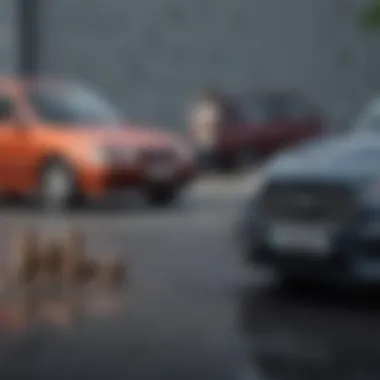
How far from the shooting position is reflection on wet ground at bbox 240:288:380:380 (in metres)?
8.00

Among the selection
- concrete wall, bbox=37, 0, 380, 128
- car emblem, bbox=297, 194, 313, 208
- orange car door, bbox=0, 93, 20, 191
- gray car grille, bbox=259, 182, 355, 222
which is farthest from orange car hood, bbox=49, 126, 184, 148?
concrete wall, bbox=37, 0, 380, 128

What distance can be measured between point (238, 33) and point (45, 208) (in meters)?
14.6

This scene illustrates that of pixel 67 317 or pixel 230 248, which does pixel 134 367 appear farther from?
pixel 230 248

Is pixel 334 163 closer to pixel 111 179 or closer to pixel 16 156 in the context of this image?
pixel 111 179

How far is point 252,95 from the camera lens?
2908cm

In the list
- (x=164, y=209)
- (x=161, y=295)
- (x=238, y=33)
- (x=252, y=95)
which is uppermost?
(x=238, y=33)

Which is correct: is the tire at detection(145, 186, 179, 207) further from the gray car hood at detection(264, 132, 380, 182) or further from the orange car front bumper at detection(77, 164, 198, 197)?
the gray car hood at detection(264, 132, 380, 182)

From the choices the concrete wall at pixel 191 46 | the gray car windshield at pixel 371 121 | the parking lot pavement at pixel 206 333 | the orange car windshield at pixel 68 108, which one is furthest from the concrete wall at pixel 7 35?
the gray car windshield at pixel 371 121

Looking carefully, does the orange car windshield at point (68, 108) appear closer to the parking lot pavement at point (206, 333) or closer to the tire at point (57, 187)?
the tire at point (57, 187)

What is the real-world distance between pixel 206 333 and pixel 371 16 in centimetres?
2154

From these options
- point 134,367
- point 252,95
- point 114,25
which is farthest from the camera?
point 114,25

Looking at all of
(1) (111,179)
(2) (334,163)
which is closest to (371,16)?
(1) (111,179)

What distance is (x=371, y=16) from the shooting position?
29906mm

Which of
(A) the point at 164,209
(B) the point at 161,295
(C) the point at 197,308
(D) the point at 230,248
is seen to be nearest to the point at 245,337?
(C) the point at 197,308
